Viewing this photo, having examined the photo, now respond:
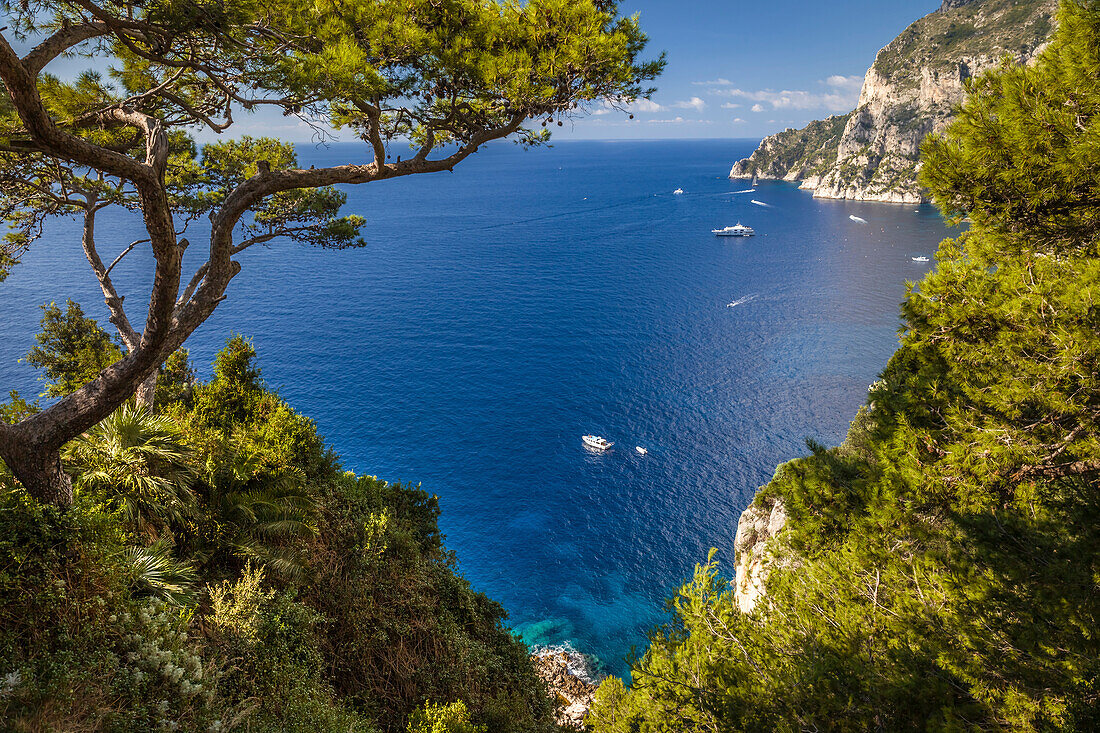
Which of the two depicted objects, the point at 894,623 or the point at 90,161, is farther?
the point at 894,623

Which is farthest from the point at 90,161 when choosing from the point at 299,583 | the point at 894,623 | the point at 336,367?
the point at 336,367

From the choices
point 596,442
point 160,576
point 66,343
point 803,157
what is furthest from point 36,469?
point 803,157

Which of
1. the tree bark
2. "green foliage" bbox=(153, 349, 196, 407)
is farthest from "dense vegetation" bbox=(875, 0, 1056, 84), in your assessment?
the tree bark

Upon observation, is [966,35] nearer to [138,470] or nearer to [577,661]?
[577,661]

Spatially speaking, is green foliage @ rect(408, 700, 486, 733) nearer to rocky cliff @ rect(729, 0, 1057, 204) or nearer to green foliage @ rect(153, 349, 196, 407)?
green foliage @ rect(153, 349, 196, 407)

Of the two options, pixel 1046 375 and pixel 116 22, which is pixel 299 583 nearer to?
pixel 116 22
